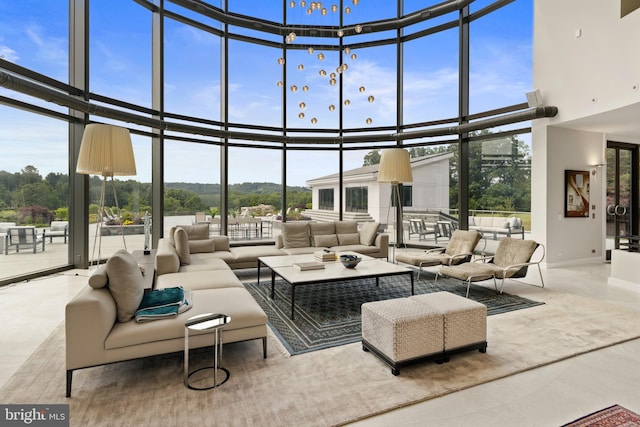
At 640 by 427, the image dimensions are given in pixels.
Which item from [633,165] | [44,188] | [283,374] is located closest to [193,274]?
[283,374]

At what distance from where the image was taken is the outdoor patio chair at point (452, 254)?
228 inches

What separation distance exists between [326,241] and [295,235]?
628mm

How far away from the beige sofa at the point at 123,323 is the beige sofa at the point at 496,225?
21.7 feet

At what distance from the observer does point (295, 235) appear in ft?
22.7

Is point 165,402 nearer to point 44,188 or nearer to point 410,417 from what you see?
point 410,417

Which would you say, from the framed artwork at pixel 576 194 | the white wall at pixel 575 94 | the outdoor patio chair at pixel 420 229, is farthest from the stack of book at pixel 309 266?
the framed artwork at pixel 576 194

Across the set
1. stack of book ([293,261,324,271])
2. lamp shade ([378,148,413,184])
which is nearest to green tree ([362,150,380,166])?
lamp shade ([378,148,413,184])

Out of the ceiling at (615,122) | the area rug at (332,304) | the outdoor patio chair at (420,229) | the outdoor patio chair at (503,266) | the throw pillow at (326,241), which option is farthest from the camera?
the outdoor patio chair at (420,229)

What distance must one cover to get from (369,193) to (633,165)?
19.4ft

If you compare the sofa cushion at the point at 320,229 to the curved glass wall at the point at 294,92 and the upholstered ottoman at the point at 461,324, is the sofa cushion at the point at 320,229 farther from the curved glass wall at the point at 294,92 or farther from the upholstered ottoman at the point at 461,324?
the upholstered ottoman at the point at 461,324

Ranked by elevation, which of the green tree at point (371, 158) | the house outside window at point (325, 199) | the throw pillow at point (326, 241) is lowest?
the throw pillow at point (326, 241)

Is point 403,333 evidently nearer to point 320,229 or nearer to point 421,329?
point 421,329

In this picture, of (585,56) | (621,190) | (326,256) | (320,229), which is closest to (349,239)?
(320,229)

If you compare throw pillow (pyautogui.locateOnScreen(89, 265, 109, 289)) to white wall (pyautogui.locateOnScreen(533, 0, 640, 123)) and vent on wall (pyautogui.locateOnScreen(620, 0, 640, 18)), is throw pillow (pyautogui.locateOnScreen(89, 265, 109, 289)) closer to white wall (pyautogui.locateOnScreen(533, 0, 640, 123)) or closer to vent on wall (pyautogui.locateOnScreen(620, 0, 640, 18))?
white wall (pyautogui.locateOnScreen(533, 0, 640, 123))
